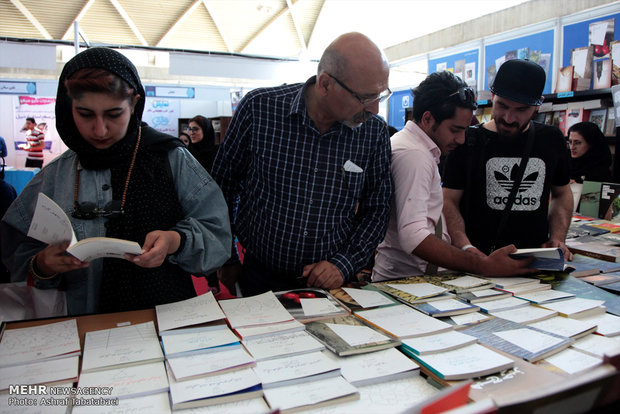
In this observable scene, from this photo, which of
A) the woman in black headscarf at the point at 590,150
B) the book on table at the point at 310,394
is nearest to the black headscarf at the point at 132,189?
the book on table at the point at 310,394

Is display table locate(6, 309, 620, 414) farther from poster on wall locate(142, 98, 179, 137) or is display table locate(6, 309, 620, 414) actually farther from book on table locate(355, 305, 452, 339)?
poster on wall locate(142, 98, 179, 137)

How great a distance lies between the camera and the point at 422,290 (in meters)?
1.65

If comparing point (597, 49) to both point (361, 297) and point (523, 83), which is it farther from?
point (361, 297)

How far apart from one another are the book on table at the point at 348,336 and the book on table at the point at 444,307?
243mm

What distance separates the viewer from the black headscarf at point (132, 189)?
1385mm

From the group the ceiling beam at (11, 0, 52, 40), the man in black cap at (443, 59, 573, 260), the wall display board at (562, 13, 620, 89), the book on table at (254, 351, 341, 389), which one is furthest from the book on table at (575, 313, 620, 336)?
the ceiling beam at (11, 0, 52, 40)

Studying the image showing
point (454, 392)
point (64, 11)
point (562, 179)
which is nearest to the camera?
point (454, 392)

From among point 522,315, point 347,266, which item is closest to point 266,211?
point 347,266

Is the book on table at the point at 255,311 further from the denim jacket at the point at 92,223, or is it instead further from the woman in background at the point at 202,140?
the woman in background at the point at 202,140

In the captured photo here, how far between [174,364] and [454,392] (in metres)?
0.69

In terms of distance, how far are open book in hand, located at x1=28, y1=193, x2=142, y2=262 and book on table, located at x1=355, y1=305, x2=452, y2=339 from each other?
743 mm

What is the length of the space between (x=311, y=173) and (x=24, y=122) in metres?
12.4

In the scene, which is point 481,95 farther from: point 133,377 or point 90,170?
point 133,377

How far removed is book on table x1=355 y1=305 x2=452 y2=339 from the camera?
4.17ft
